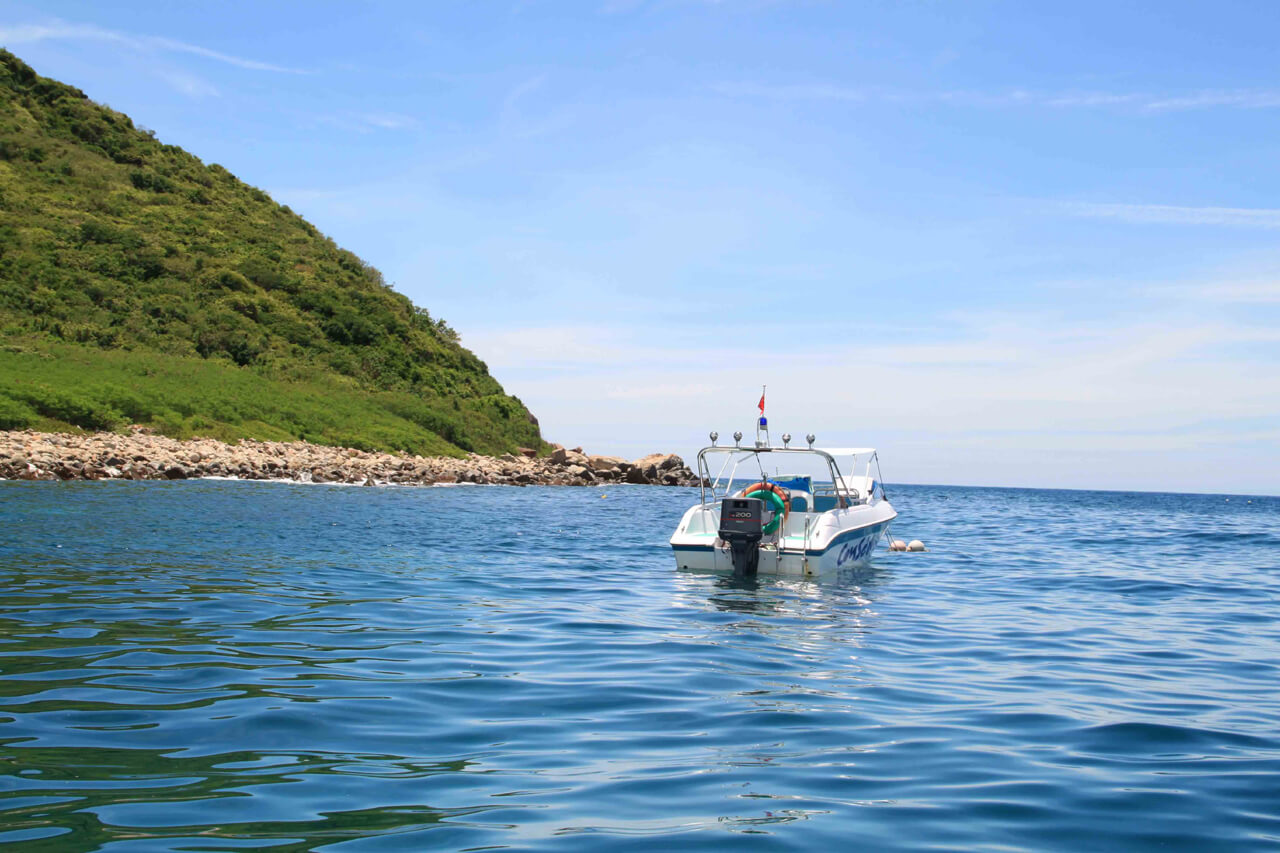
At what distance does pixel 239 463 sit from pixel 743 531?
32074mm

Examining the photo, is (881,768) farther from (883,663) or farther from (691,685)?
(883,663)

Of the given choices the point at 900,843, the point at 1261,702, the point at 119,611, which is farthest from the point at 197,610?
the point at 1261,702

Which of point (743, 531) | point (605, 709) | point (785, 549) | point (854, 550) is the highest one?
point (743, 531)

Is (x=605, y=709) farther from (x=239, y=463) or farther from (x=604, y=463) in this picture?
(x=604, y=463)

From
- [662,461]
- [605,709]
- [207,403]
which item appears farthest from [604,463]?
[605,709]

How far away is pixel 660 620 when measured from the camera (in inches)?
509

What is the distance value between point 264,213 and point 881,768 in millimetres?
92172

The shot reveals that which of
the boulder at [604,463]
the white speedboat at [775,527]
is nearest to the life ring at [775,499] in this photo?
the white speedboat at [775,527]

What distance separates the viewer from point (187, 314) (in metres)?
62.4

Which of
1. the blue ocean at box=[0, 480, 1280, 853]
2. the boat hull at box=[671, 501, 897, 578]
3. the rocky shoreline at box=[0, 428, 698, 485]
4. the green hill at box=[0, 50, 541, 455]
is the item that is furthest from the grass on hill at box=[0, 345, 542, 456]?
the boat hull at box=[671, 501, 897, 578]

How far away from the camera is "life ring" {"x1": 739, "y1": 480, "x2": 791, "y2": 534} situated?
1762 centimetres

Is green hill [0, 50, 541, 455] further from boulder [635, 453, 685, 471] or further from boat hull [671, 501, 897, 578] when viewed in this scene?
boat hull [671, 501, 897, 578]

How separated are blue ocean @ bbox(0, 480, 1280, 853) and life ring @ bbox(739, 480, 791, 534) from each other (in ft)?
4.36

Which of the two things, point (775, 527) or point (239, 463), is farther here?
point (239, 463)
